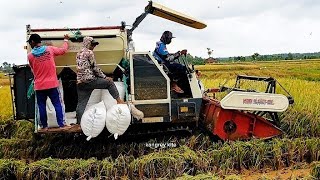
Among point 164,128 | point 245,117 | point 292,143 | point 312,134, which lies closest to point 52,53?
point 164,128

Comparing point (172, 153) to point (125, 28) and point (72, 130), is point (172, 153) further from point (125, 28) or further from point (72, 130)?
point (125, 28)

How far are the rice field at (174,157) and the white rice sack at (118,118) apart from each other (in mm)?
456

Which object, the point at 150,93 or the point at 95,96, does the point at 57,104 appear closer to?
the point at 95,96

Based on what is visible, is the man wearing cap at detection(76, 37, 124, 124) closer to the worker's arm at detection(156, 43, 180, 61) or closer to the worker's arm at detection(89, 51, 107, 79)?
the worker's arm at detection(89, 51, 107, 79)

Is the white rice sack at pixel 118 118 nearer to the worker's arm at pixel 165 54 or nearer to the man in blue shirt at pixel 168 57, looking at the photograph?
the man in blue shirt at pixel 168 57

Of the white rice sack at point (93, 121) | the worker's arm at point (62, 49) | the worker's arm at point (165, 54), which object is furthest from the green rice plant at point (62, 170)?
the worker's arm at point (165, 54)

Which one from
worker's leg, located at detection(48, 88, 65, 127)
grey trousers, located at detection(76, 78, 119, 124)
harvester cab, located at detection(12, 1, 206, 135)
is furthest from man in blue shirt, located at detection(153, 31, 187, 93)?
worker's leg, located at detection(48, 88, 65, 127)

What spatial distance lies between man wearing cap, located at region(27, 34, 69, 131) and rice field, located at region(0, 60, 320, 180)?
75 cm

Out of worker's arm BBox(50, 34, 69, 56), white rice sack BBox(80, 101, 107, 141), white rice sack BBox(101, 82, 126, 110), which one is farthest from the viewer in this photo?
white rice sack BBox(101, 82, 126, 110)

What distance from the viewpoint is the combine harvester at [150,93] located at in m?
7.45

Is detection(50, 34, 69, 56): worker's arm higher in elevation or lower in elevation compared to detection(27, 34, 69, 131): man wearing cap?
higher

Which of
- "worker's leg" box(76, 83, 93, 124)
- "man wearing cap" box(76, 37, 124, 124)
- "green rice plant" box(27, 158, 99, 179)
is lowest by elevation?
"green rice plant" box(27, 158, 99, 179)

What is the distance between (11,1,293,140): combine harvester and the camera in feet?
24.5

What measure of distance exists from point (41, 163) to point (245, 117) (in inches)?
137
